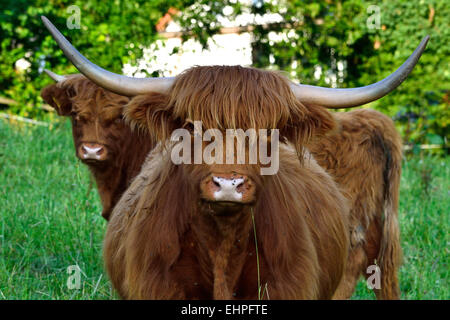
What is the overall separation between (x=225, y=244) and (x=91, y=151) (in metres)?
2.07

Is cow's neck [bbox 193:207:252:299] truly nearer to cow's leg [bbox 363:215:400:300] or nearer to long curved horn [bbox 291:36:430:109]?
long curved horn [bbox 291:36:430:109]

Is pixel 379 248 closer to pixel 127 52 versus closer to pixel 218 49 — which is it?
pixel 218 49

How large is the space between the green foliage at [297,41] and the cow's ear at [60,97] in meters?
4.34

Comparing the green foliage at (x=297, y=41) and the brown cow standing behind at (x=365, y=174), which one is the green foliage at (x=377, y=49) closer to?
the green foliage at (x=297, y=41)

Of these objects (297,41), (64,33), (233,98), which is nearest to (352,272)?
(233,98)

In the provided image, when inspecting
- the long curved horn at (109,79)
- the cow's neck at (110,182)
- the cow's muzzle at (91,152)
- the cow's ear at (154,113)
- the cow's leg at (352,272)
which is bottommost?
the cow's leg at (352,272)

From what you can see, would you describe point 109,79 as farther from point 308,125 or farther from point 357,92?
point 357,92

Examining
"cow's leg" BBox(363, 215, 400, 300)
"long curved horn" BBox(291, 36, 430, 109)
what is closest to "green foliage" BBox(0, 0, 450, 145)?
"cow's leg" BBox(363, 215, 400, 300)

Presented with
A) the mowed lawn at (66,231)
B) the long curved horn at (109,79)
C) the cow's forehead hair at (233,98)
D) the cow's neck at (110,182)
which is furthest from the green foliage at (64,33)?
the cow's forehead hair at (233,98)

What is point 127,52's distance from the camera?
9.98m

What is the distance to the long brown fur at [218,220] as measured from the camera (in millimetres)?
2932

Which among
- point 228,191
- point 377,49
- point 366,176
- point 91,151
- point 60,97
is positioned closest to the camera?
point 228,191

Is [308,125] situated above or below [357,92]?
below

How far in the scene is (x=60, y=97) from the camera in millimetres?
5238
